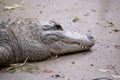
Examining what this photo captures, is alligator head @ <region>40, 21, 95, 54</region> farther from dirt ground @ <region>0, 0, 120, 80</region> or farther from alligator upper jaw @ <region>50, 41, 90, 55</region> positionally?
dirt ground @ <region>0, 0, 120, 80</region>

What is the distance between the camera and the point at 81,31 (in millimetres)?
7027

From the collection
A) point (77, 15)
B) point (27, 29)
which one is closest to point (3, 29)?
point (27, 29)

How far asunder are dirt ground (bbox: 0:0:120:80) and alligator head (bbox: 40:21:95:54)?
12 cm

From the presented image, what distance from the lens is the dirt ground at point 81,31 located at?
197 inches

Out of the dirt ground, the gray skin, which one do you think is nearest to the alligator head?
the gray skin

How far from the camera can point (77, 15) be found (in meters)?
8.33

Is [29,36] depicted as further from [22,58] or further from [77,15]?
[77,15]

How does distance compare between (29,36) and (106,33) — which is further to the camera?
(106,33)

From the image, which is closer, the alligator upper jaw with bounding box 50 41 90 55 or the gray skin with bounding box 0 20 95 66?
the gray skin with bounding box 0 20 95 66

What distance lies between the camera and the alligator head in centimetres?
570

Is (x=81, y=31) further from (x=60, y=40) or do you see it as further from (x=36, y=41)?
(x=36, y=41)

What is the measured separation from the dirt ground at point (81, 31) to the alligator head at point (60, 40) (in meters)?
0.12

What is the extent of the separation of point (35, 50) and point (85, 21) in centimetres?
246

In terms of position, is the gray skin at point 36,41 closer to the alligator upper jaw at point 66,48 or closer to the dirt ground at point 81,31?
the alligator upper jaw at point 66,48
